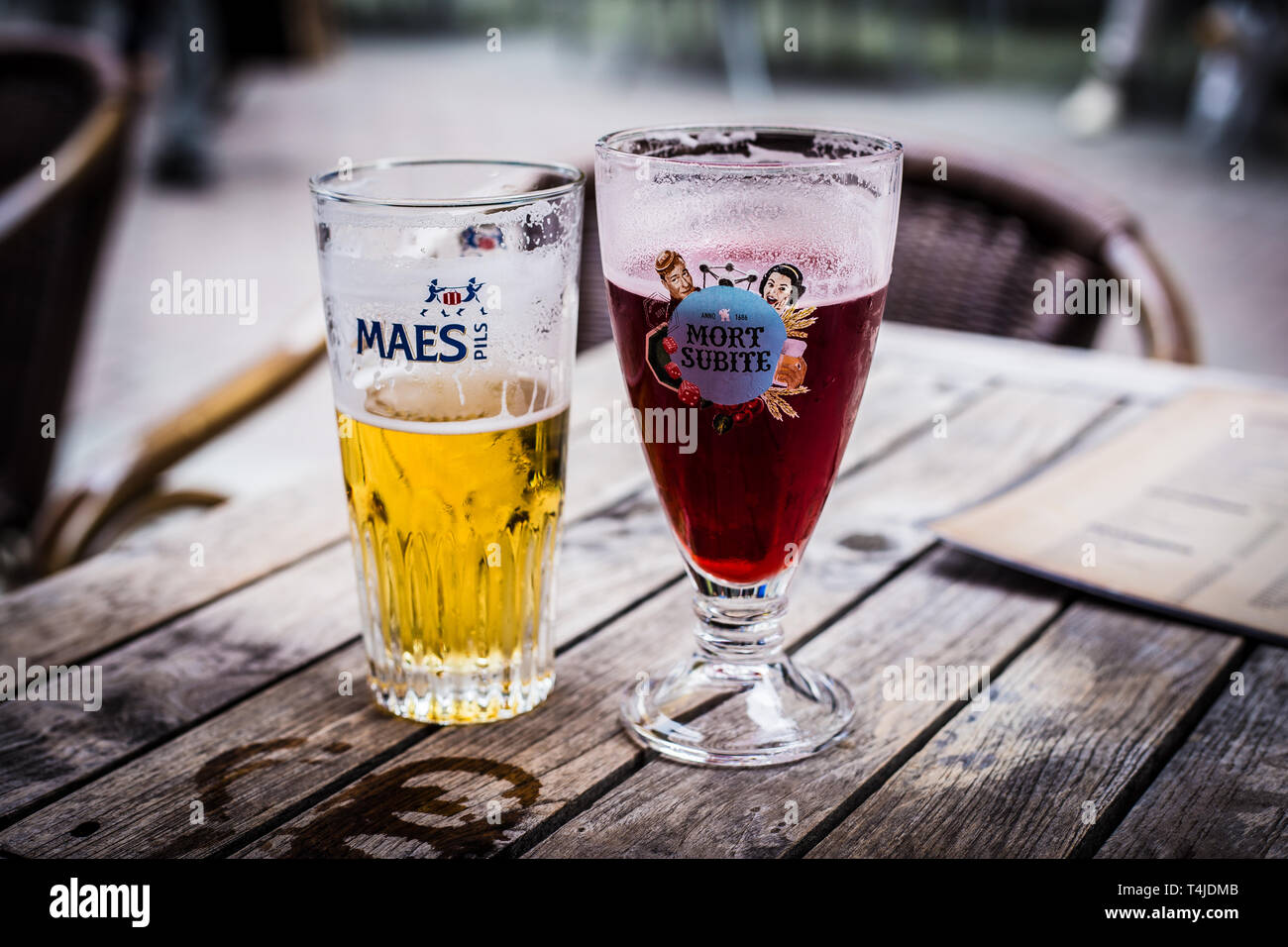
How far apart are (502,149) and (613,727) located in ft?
17.9

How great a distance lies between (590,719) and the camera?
2.25 feet

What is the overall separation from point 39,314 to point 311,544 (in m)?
1.01

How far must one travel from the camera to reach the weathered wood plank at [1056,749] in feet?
1.93

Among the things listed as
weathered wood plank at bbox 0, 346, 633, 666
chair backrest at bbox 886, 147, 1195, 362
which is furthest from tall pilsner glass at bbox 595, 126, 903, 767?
chair backrest at bbox 886, 147, 1195, 362

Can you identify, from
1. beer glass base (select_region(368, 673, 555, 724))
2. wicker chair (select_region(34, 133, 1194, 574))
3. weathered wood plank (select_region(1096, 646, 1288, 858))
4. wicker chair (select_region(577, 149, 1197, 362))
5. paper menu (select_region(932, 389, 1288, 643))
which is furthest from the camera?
wicker chair (select_region(577, 149, 1197, 362))

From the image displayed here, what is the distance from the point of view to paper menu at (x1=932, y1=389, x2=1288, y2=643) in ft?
2.64

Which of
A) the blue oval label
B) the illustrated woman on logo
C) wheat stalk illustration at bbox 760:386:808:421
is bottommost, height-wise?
wheat stalk illustration at bbox 760:386:808:421

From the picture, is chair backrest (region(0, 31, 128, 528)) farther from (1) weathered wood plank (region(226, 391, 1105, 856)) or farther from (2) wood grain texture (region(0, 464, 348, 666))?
(1) weathered wood plank (region(226, 391, 1105, 856))

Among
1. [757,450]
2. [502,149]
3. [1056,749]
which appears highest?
[757,450]

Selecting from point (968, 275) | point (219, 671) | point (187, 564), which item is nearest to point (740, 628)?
point (219, 671)

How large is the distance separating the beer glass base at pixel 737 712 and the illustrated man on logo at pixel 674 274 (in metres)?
0.20

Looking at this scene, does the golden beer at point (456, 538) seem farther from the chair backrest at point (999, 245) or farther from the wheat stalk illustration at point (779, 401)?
the chair backrest at point (999, 245)

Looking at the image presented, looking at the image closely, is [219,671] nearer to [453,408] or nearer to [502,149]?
[453,408]

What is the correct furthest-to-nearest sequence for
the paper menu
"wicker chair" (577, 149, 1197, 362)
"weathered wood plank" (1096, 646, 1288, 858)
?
"wicker chair" (577, 149, 1197, 362) < the paper menu < "weathered wood plank" (1096, 646, 1288, 858)
